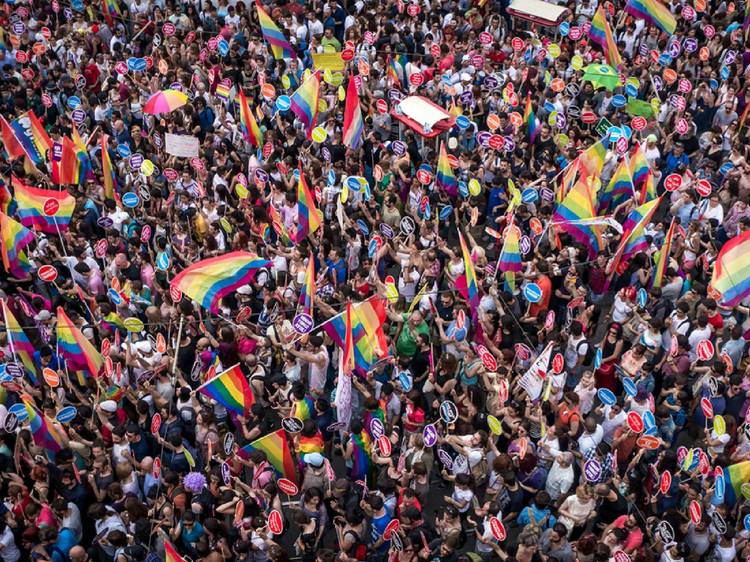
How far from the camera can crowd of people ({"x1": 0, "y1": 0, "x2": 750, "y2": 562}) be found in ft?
27.9

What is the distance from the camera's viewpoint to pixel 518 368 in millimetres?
10047

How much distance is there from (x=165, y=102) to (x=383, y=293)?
231 inches

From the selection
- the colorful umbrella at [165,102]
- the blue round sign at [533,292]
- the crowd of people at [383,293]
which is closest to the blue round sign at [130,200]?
the crowd of people at [383,293]

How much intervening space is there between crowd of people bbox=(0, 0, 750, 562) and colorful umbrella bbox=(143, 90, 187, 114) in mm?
436

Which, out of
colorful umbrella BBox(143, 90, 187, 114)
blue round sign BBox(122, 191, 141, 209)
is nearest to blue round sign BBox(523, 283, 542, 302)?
blue round sign BBox(122, 191, 141, 209)

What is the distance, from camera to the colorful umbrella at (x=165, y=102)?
46.2ft

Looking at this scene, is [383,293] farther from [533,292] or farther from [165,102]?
[165,102]

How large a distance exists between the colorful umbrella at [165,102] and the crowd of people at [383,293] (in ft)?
1.43

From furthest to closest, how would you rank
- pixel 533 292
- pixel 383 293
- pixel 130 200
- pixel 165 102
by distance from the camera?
pixel 165 102
pixel 130 200
pixel 383 293
pixel 533 292

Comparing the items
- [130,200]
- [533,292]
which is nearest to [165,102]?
[130,200]

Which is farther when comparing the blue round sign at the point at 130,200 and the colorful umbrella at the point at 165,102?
the colorful umbrella at the point at 165,102

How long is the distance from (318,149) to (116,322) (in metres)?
5.20

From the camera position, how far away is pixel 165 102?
14.2 metres

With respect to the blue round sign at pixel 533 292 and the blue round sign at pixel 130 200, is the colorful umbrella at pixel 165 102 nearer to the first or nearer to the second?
A: the blue round sign at pixel 130 200
